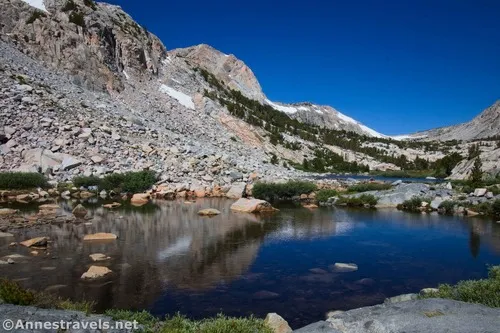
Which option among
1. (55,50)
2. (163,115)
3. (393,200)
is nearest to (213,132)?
(163,115)

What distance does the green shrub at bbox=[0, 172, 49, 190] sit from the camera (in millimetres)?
36688

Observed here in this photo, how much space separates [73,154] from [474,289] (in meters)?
41.9

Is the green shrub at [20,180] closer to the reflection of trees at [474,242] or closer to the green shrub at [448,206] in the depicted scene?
the reflection of trees at [474,242]

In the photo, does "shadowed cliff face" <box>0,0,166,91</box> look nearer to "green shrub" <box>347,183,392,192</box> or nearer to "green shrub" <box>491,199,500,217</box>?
"green shrub" <box>347,183,392,192</box>

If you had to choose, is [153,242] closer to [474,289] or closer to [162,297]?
[162,297]

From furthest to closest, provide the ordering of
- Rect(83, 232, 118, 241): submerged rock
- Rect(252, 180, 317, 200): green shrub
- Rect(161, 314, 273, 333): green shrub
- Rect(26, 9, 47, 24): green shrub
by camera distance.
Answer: Rect(26, 9, 47, 24): green shrub → Rect(252, 180, 317, 200): green shrub → Rect(83, 232, 118, 241): submerged rock → Rect(161, 314, 273, 333): green shrub

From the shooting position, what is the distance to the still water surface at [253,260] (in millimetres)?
13078

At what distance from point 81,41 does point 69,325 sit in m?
65.6

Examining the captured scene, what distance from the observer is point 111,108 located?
57.0 meters

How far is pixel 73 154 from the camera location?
43.4 meters

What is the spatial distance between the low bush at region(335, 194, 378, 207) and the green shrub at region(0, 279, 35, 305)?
110ft

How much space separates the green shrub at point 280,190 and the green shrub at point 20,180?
69.8 feet

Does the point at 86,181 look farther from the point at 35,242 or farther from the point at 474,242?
the point at 474,242

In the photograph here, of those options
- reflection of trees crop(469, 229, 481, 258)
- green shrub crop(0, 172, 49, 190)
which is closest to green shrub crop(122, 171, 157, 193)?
green shrub crop(0, 172, 49, 190)
